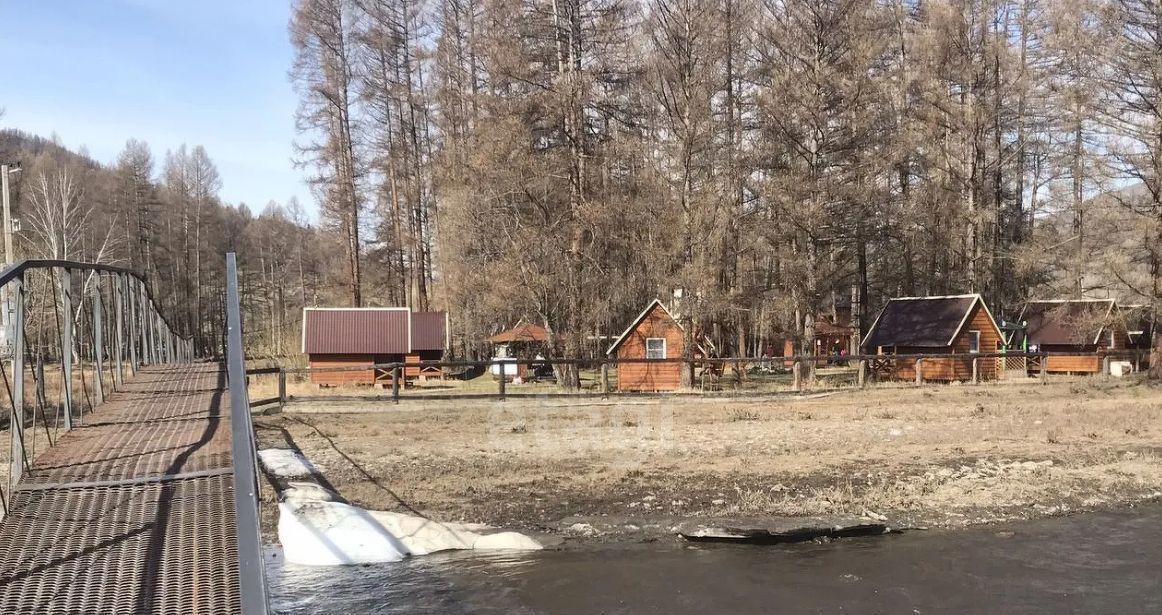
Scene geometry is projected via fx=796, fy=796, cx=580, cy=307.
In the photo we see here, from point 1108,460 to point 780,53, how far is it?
17.1 meters

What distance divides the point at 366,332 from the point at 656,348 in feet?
40.5

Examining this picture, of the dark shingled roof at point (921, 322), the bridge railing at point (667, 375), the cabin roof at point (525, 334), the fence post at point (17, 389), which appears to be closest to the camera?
the fence post at point (17, 389)

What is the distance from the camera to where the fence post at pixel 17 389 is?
13.1 ft

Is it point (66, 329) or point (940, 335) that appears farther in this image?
point (940, 335)

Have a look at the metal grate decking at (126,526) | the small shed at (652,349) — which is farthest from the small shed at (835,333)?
the metal grate decking at (126,526)

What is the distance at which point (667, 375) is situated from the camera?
25.8 m

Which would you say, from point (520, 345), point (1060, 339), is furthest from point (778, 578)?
point (1060, 339)

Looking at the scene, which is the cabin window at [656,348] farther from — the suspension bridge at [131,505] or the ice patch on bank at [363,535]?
the suspension bridge at [131,505]

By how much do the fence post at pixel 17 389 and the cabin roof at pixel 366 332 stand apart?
26.9 meters

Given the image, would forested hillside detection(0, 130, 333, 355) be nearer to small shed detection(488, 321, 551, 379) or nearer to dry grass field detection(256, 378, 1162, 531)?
small shed detection(488, 321, 551, 379)

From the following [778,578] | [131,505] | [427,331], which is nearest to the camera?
[131,505]

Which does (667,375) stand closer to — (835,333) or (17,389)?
(17,389)

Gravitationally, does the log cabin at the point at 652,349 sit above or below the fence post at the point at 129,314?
below

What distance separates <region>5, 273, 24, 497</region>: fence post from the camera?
3.99 metres
